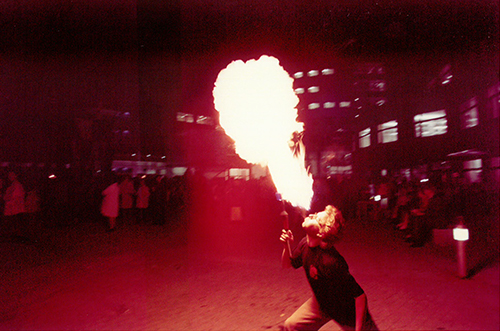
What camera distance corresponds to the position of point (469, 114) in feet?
62.1

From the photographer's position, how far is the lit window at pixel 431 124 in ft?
73.0

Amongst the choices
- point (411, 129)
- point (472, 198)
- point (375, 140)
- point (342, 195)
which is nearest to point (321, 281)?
point (472, 198)

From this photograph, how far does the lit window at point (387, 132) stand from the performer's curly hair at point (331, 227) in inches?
1111

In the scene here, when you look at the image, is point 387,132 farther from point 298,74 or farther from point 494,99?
point 298,74

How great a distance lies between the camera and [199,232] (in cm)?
1173

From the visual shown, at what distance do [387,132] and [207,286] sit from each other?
92.1ft

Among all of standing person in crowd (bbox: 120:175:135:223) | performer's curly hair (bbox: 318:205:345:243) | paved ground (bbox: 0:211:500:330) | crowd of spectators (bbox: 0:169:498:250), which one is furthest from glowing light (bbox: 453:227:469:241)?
standing person in crowd (bbox: 120:175:135:223)

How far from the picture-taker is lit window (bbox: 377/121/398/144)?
29.2 meters

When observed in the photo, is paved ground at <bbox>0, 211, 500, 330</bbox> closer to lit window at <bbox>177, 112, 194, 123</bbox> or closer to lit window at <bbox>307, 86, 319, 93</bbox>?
lit window at <bbox>177, 112, 194, 123</bbox>

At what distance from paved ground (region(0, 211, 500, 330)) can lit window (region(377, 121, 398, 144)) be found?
849 inches

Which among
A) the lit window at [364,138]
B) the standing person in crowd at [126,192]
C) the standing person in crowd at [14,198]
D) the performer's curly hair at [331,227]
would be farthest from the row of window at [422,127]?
the standing person in crowd at [14,198]

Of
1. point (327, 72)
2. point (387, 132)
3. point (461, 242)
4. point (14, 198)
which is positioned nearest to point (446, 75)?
point (387, 132)

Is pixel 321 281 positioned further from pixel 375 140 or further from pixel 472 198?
pixel 375 140

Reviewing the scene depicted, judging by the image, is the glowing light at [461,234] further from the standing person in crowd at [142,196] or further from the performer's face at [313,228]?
the standing person in crowd at [142,196]
